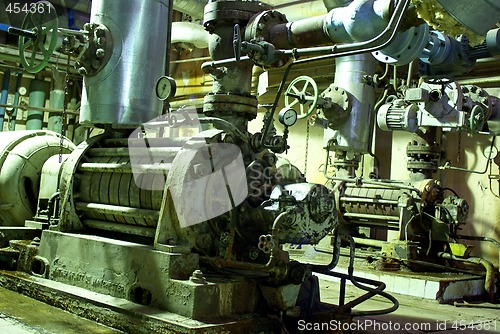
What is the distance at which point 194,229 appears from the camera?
2.64 m

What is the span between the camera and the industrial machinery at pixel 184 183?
99.9 inches

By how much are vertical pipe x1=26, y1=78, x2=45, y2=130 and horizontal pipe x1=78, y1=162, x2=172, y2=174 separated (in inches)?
201

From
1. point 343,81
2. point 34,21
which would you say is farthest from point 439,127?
point 34,21

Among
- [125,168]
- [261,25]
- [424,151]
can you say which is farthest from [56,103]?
[261,25]

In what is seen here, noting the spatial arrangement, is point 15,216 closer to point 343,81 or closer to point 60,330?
point 60,330

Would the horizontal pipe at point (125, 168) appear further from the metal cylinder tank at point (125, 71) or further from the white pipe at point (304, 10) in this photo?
the white pipe at point (304, 10)

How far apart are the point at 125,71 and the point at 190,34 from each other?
4051 mm

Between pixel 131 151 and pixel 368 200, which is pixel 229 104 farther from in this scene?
pixel 368 200

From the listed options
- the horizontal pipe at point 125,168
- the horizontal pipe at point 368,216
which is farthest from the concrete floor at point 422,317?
the horizontal pipe at point 125,168

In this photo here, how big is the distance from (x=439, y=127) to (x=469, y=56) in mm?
725

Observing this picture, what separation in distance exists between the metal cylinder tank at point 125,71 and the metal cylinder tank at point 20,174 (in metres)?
0.75

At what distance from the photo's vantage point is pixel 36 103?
8.05m

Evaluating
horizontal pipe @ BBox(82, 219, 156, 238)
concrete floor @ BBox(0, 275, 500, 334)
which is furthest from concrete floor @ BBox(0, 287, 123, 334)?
horizontal pipe @ BBox(82, 219, 156, 238)

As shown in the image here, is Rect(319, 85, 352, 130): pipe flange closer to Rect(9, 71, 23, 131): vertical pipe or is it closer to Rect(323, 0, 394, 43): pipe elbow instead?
Rect(323, 0, 394, 43): pipe elbow
